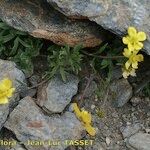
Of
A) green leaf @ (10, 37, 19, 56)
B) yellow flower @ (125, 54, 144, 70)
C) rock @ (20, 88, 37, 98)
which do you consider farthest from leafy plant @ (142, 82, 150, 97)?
green leaf @ (10, 37, 19, 56)

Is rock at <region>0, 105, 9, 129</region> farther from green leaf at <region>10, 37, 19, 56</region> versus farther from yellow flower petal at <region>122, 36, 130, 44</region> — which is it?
yellow flower petal at <region>122, 36, 130, 44</region>

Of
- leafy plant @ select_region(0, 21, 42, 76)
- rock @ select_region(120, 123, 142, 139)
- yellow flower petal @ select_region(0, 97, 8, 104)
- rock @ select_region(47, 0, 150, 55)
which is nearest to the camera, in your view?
yellow flower petal @ select_region(0, 97, 8, 104)

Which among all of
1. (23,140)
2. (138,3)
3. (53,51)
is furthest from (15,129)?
A: (138,3)

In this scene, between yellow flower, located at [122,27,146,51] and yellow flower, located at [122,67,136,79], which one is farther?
yellow flower, located at [122,67,136,79]

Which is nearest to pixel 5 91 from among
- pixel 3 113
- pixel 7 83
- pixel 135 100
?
pixel 7 83

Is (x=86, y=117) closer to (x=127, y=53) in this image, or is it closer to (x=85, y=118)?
(x=85, y=118)

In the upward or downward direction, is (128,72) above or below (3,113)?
above
